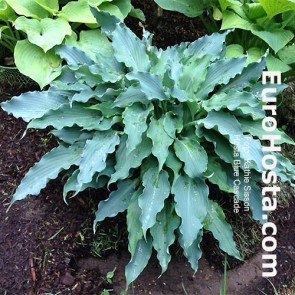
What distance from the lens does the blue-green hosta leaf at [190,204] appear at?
255 cm

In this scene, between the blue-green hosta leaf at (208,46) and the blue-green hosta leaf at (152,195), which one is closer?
the blue-green hosta leaf at (152,195)

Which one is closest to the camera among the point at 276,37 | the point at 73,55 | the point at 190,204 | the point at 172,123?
the point at 190,204

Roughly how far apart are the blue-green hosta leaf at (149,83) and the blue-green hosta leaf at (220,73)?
0.30 meters

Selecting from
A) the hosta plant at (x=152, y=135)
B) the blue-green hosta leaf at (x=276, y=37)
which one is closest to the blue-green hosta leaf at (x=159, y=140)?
the hosta plant at (x=152, y=135)

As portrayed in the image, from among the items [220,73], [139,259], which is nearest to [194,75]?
[220,73]

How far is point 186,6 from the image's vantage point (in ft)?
11.7

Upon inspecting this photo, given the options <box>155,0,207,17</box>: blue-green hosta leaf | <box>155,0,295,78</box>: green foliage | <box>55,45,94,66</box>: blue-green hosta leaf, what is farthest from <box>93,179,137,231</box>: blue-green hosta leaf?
<box>155,0,207,17</box>: blue-green hosta leaf

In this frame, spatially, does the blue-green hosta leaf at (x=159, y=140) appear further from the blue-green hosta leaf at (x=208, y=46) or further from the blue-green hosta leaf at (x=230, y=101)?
the blue-green hosta leaf at (x=208, y=46)

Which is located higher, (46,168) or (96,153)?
(96,153)

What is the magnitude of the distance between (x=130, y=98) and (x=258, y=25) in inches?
43.1

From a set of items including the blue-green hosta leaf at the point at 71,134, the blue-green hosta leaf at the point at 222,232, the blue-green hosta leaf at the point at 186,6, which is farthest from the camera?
the blue-green hosta leaf at the point at 186,6

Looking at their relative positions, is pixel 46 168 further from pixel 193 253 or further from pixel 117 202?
pixel 193 253

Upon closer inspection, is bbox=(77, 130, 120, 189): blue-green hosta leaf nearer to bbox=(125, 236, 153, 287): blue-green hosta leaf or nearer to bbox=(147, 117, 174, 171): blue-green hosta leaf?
bbox=(147, 117, 174, 171): blue-green hosta leaf

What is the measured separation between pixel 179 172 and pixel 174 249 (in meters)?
0.52
